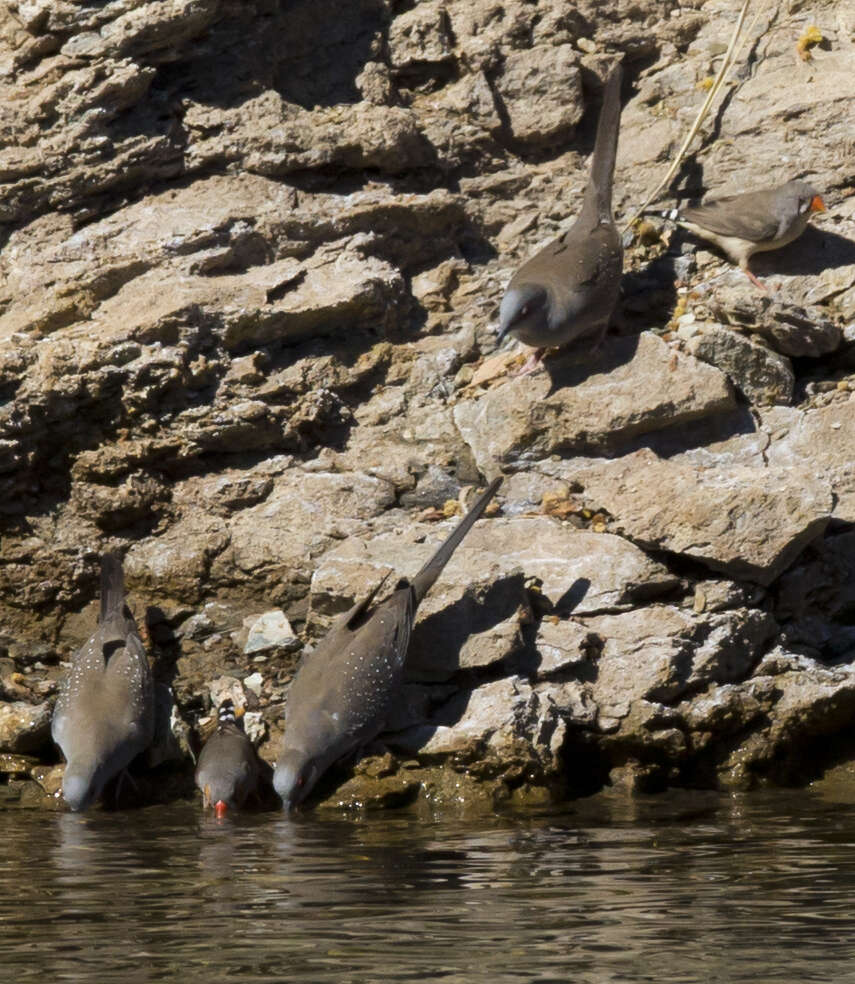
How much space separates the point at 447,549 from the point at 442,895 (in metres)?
2.47

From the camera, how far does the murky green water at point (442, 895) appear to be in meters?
4.12

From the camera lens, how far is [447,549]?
23.6ft

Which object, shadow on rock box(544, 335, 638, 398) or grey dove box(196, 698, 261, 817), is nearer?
grey dove box(196, 698, 261, 817)

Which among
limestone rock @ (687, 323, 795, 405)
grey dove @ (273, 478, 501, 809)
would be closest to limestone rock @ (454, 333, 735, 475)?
limestone rock @ (687, 323, 795, 405)

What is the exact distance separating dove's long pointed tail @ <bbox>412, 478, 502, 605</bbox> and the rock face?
94mm

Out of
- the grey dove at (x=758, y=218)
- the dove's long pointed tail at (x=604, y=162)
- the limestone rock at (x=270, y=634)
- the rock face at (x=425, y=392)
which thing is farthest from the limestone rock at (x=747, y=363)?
the limestone rock at (x=270, y=634)

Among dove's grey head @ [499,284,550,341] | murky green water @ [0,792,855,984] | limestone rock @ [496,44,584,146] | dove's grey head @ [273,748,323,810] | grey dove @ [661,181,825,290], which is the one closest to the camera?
murky green water @ [0,792,855,984]

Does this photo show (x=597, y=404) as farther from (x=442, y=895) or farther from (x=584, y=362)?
(x=442, y=895)

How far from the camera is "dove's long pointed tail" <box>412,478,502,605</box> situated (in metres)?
7.07

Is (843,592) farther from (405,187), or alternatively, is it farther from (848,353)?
(405,187)

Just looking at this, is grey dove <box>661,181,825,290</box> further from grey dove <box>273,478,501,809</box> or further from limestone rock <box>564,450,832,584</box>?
grey dove <box>273,478,501,809</box>

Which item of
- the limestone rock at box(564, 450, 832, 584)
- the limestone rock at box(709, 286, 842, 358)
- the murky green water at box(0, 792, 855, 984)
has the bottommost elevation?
the murky green water at box(0, 792, 855, 984)

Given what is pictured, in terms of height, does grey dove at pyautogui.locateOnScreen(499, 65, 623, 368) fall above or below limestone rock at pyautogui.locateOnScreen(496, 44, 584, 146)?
below

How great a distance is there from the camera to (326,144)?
28.9 feet
